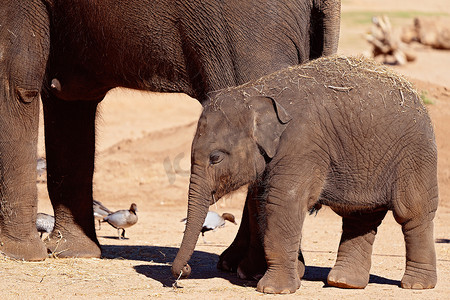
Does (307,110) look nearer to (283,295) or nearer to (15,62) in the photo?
(283,295)

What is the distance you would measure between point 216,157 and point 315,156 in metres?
0.69

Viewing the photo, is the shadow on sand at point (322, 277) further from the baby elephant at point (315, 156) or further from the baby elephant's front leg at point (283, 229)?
the baby elephant's front leg at point (283, 229)

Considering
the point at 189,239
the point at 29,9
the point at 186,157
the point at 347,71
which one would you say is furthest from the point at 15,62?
the point at 186,157

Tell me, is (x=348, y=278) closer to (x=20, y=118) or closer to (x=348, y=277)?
(x=348, y=277)

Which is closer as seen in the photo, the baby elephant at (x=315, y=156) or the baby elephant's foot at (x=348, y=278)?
the baby elephant at (x=315, y=156)

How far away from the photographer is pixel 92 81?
7.66 metres

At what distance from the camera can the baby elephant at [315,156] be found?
20.1 ft

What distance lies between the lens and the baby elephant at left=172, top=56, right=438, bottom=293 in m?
6.13

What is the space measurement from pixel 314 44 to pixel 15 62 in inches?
96.3

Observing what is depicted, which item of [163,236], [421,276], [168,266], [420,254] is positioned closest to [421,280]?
[421,276]

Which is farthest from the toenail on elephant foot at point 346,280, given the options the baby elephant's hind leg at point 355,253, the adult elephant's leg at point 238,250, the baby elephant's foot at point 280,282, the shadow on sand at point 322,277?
the adult elephant's leg at point 238,250

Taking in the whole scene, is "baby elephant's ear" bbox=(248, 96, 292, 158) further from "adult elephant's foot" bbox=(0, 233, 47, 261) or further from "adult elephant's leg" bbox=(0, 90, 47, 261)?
"adult elephant's foot" bbox=(0, 233, 47, 261)

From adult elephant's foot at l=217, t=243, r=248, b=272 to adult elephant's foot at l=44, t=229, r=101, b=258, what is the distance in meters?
1.46

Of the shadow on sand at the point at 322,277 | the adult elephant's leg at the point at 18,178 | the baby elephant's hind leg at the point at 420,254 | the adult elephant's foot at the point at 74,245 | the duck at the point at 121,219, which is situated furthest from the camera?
the duck at the point at 121,219
